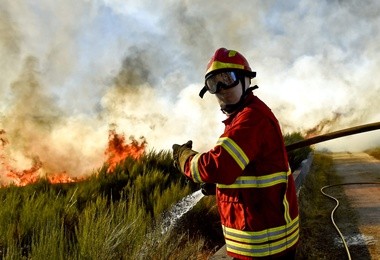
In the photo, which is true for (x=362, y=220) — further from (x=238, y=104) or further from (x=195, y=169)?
(x=195, y=169)

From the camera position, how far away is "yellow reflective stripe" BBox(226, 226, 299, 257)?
2496 mm

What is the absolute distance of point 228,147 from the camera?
231 centimetres

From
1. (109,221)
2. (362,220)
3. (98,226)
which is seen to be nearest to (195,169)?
(109,221)

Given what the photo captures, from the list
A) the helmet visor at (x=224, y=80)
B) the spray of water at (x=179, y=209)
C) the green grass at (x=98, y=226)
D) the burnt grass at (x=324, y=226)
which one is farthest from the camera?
the spray of water at (x=179, y=209)

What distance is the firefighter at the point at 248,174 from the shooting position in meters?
2.34

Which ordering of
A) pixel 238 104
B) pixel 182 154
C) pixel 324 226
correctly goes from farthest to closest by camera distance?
pixel 324 226
pixel 182 154
pixel 238 104

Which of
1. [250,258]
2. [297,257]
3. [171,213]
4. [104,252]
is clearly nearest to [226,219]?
[250,258]

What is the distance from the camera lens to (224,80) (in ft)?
8.72

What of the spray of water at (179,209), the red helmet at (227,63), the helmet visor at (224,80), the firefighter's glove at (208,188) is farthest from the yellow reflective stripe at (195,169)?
the spray of water at (179,209)

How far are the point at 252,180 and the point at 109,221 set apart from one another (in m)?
1.52

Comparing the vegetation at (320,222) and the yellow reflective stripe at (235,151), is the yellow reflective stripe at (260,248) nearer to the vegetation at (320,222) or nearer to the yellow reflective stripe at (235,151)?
the yellow reflective stripe at (235,151)

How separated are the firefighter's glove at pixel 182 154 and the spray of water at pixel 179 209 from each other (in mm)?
2184

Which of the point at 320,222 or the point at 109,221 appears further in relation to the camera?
the point at 320,222

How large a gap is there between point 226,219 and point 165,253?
1.34 meters
